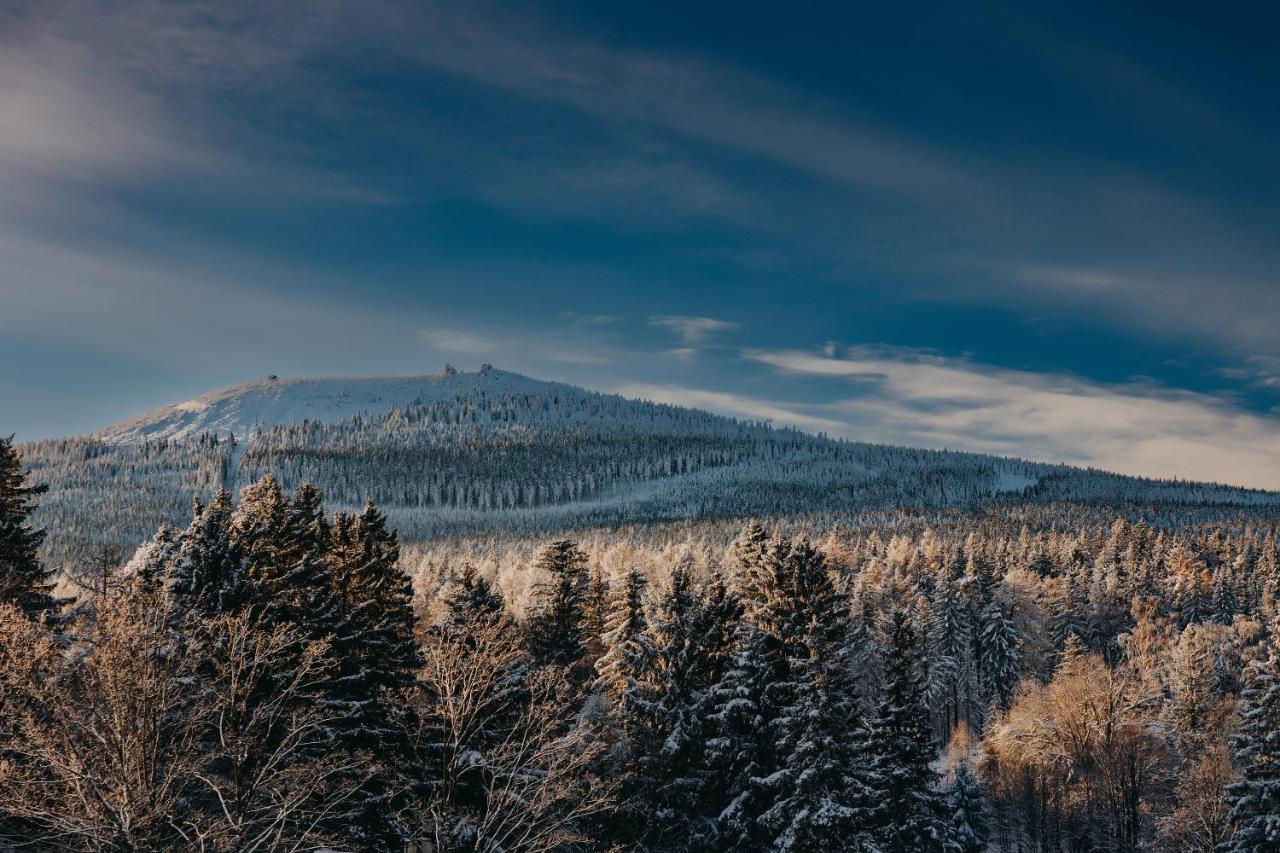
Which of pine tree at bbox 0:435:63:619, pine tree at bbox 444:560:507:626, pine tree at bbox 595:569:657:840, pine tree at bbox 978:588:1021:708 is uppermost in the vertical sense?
pine tree at bbox 0:435:63:619

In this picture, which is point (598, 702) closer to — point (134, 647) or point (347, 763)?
point (347, 763)

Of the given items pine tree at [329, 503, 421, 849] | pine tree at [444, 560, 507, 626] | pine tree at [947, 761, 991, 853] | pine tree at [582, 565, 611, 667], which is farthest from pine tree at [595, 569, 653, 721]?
pine tree at [947, 761, 991, 853]

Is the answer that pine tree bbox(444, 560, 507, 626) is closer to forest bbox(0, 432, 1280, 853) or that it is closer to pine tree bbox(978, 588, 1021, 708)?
forest bbox(0, 432, 1280, 853)

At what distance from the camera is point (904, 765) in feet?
125

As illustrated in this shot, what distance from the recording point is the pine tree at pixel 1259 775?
34.8 m

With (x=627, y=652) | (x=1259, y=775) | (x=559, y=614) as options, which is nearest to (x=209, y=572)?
(x=627, y=652)

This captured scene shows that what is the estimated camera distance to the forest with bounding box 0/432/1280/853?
64.3 ft

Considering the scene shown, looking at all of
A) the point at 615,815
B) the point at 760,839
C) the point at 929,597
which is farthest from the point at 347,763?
the point at 929,597

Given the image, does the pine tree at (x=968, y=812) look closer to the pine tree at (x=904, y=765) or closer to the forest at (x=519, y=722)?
the forest at (x=519, y=722)

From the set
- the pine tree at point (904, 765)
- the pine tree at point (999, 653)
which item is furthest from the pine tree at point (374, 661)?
the pine tree at point (999, 653)

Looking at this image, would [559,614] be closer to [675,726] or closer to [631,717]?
[631,717]

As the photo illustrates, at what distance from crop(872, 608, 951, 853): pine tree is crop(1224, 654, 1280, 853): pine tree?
42.8ft

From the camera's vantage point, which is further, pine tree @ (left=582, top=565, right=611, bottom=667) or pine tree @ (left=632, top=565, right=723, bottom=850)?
pine tree @ (left=582, top=565, right=611, bottom=667)

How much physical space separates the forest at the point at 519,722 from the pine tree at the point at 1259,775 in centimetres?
13
